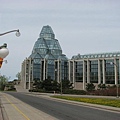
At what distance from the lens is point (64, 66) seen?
362 ft

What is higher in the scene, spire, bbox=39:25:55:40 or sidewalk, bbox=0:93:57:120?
spire, bbox=39:25:55:40

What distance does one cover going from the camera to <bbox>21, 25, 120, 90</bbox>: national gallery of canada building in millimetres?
94500

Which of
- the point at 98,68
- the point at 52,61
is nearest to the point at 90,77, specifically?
the point at 98,68

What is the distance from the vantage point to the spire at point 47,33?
435ft

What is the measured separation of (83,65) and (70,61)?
842 cm

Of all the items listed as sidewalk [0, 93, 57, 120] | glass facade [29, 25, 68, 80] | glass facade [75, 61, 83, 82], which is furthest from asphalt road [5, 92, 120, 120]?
glass facade [29, 25, 68, 80]

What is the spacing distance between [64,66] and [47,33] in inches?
1193

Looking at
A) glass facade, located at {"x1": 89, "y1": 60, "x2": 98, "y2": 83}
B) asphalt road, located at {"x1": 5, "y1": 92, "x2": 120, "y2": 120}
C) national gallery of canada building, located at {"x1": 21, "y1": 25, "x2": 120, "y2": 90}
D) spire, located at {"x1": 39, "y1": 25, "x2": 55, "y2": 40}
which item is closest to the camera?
asphalt road, located at {"x1": 5, "y1": 92, "x2": 120, "y2": 120}

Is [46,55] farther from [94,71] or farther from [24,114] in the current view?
[24,114]

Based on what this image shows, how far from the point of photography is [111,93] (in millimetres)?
57312

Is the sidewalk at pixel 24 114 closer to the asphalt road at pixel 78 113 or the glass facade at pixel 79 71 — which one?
the asphalt road at pixel 78 113

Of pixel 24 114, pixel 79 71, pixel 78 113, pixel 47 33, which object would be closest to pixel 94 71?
pixel 79 71

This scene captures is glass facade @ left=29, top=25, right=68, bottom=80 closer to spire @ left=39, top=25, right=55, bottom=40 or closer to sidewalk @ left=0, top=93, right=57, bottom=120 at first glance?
spire @ left=39, top=25, right=55, bottom=40

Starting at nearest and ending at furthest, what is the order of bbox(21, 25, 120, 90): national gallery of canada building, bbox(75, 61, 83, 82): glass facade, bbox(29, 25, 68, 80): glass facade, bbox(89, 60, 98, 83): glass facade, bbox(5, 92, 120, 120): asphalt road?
bbox(5, 92, 120, 120): asphalt road < bbox(21, 25, 120, 90): national gallery of canada building < bbox(89, 60, 98, 83): glass facade < bbox(75, 61, 83, 82): glass facade < bbox(29, 25, 68, 80): glass facade
